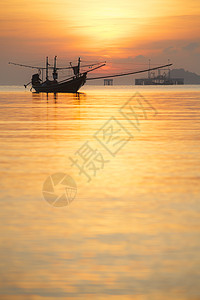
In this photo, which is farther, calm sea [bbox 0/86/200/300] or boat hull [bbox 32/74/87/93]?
boat hull [bbox 32/74/87/93]

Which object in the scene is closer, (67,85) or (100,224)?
(100,224)

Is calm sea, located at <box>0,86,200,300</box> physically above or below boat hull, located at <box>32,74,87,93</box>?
below

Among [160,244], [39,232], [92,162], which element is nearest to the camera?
[160,244]

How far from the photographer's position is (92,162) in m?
13.8

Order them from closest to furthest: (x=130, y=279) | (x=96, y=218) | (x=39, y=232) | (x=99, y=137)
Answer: (x=130, y=279) → (x=39, y=232) → (x=96, y=218) → (x=99, y=137)

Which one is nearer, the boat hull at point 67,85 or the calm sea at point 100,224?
the calm sea at point 100,224

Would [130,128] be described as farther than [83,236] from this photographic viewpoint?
Yes

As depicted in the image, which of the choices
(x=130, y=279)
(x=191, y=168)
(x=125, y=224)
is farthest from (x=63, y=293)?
(x=191, y=168)

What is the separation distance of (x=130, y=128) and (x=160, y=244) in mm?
18108

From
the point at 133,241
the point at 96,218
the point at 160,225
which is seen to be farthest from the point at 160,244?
the point at 96,218

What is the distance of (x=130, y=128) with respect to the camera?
24.5 metres

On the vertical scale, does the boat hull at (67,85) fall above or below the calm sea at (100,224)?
above

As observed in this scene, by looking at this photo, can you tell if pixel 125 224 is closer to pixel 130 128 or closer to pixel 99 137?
pixel 99 137

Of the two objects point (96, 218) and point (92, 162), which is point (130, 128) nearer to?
point (92, 162)
